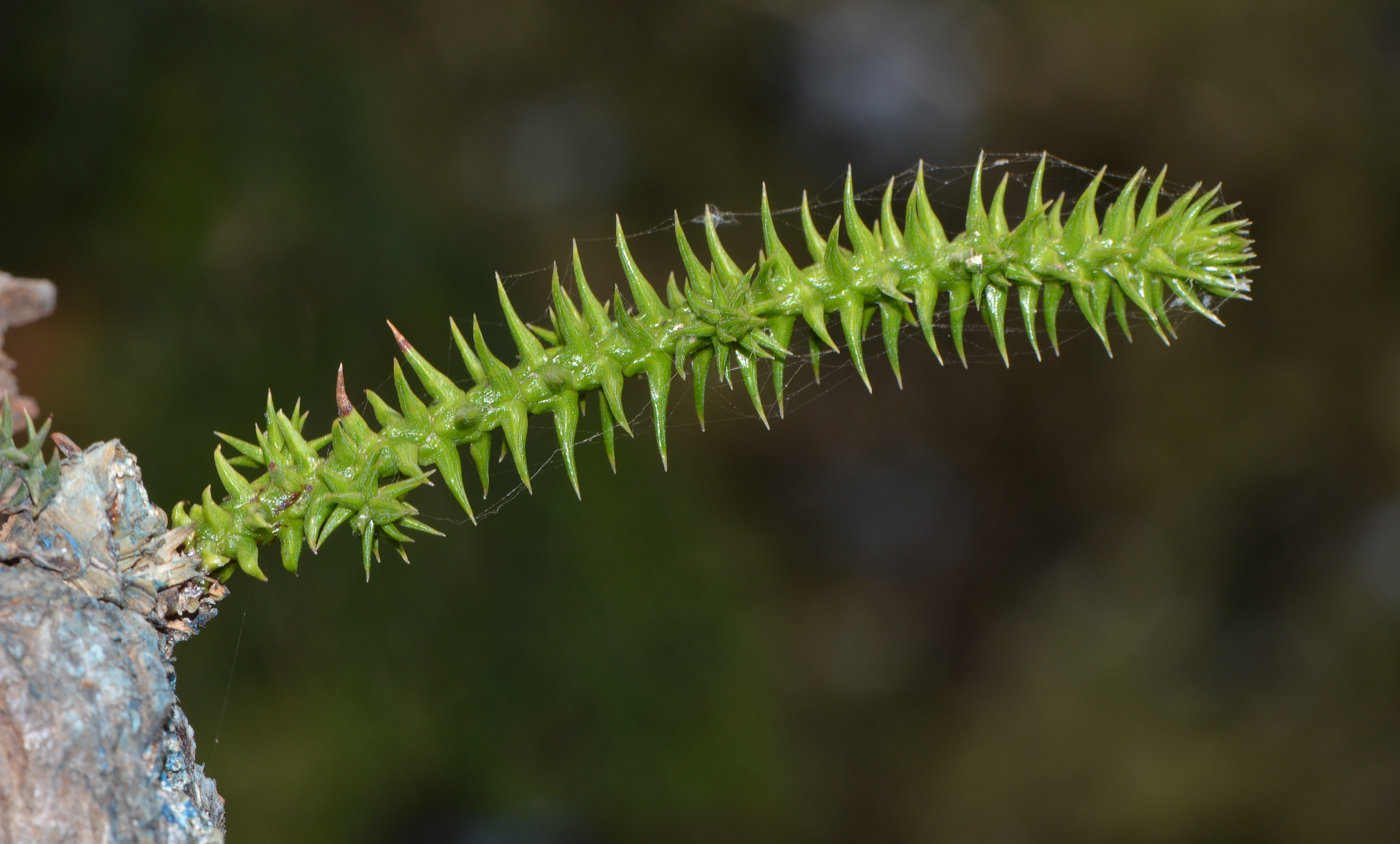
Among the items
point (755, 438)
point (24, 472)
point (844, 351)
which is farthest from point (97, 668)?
point (755, 438)

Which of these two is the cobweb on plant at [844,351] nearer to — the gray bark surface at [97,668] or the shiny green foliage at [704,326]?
the shiny green foliage at [704,326]

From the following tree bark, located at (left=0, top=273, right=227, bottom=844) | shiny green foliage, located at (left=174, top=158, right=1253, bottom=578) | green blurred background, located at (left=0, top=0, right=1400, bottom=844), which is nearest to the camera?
tree bark, located at (left=0, top=273, right=227, bottom=844)

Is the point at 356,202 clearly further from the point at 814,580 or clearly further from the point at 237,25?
the point at 814,580

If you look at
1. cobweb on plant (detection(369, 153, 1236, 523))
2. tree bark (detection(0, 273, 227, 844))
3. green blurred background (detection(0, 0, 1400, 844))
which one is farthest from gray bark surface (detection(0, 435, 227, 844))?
cobweb on plant (detection(369, 153, 1236, 523))

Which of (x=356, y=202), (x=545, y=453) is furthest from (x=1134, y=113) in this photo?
(x=356, y=202)

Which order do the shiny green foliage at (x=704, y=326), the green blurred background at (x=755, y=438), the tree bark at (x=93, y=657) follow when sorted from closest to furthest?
1. the tree bark at (x=93, y=657)
2. the shiny green foliage at (x=704, y=326)
3. the green blurred background at (x=755, y=438)

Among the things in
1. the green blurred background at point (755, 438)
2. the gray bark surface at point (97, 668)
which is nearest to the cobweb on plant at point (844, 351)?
the green blurred background at point (755, 438)

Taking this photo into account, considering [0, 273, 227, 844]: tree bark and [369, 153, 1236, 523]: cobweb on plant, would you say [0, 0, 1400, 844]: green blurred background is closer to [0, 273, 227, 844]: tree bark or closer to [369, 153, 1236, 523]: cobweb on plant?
[369, 153, 1236, 523]: cobweb on plant

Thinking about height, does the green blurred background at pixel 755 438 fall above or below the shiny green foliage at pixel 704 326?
above
